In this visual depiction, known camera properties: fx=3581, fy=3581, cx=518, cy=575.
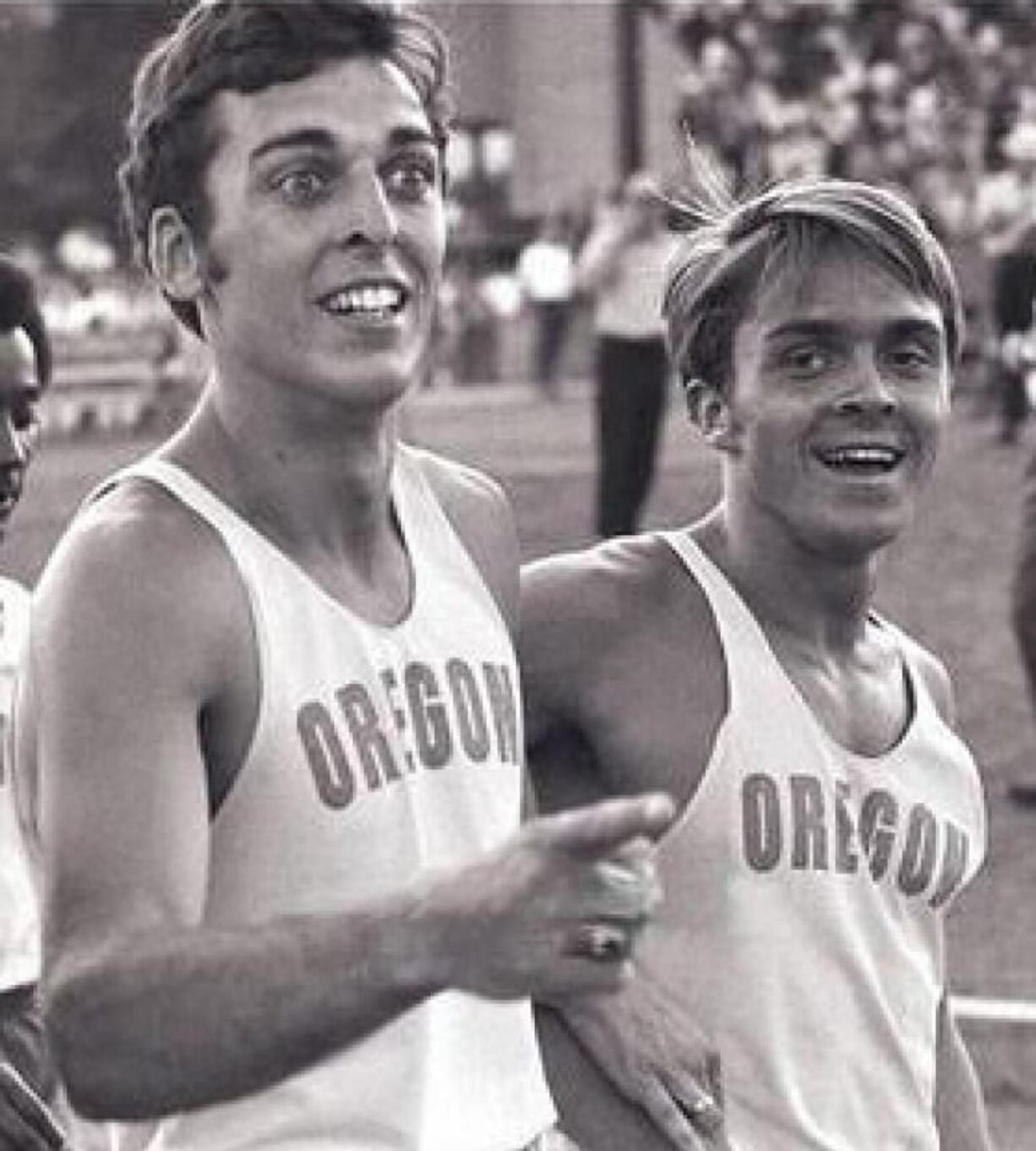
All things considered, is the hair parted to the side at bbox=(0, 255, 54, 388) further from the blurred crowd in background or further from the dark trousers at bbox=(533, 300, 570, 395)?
the dark trousers at bbox=(533, 300, 570, 395)

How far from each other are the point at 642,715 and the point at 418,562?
60 centimetres

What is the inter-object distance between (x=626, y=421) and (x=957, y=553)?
Result: 5.84 feet

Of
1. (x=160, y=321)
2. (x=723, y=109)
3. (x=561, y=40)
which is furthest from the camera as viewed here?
(x=561, y=40)

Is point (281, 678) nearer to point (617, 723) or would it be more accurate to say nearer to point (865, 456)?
point (617, 723)

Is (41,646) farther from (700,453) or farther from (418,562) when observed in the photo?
(700,453)

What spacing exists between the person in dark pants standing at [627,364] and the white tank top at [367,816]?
12.3 m

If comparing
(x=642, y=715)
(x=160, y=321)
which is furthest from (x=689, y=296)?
(x=160, y=321)

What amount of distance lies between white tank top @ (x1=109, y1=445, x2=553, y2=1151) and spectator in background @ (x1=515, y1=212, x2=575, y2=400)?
92.3ft

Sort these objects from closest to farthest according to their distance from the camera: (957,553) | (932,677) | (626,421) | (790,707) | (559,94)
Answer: (790,707) < (932,677) < (626,421) < (957,553) < (559,94)

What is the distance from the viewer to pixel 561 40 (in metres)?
49.3

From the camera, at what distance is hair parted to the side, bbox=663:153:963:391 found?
143 inches

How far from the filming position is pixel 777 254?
3682mm

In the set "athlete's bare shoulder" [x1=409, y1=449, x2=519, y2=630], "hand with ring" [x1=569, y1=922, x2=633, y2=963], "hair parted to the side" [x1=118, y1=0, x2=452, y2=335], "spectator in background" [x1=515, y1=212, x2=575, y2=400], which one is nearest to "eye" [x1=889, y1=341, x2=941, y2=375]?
"athlete's bare shoulder" [x1=409, y1=449, x2=519, y2=630]

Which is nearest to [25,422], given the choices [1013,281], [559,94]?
[1013,281]
